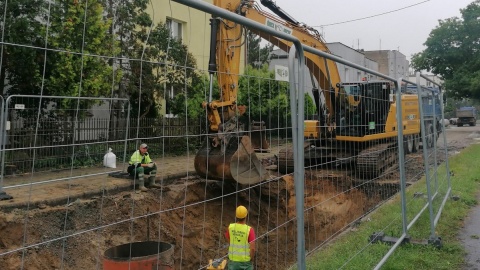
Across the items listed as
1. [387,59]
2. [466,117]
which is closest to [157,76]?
[466,117]

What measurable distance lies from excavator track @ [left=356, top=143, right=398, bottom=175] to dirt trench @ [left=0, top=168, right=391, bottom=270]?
0.45 meters

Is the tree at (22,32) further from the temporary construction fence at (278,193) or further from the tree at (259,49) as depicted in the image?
the tree at (259,49)

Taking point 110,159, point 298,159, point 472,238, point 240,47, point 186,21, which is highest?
point 186,21

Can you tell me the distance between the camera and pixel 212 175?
7.47 m

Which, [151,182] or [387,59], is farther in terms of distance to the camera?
[387,59]

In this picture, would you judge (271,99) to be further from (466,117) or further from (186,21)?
(466,117)

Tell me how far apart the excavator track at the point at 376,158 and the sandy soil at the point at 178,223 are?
47 cm

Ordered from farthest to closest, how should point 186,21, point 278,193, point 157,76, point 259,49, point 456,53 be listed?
point 456,53 < point 186,21 < point 259,49 < point 278,193 < point 157,76

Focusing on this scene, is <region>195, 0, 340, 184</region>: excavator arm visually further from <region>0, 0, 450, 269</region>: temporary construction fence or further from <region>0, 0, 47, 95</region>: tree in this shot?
<region>0, 0, 47, 95</region>: tree

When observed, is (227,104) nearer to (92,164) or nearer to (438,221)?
(92,164)

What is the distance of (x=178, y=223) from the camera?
7.99 m

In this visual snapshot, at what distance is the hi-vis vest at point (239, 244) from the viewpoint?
164 inches

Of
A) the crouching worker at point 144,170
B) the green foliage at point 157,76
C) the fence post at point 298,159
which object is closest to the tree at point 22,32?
the green foliage at point 157,76

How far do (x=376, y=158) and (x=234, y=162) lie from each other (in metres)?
4.32
